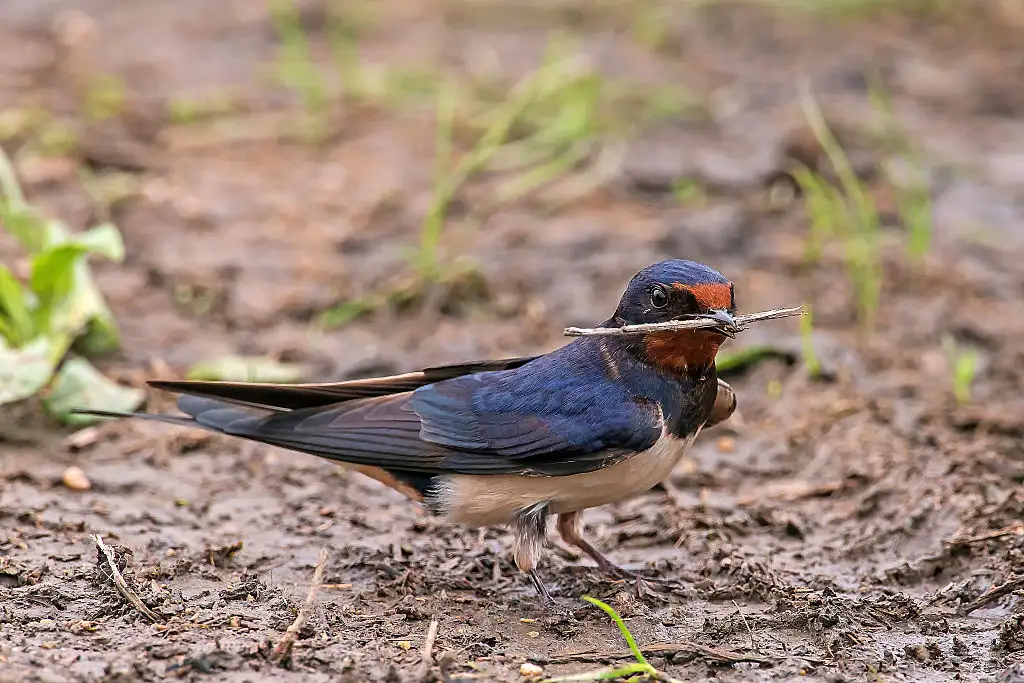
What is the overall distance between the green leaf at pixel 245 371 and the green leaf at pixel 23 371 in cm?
73

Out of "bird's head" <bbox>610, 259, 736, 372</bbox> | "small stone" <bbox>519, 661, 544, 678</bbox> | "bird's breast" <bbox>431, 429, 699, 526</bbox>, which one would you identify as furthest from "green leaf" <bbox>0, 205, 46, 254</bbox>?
"small stone" <bbox>519, 661, 544, 678</bbox>

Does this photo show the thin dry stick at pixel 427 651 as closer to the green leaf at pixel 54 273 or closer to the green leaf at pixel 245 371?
the green leaf at pixel 245 371

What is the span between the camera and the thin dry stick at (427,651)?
12.7 feet

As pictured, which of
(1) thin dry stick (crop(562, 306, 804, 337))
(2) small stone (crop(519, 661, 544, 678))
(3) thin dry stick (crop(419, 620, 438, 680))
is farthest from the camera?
(1) thin dry stick (crop(562, 306, 804, 337))

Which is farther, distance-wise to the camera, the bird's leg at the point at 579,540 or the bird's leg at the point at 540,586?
the bird's leg at the point at 579,540

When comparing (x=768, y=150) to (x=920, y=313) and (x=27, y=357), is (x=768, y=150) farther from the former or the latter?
(x=27, y=357)

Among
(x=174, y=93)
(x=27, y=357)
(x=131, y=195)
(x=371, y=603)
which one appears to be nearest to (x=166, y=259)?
(x=131, y=195)

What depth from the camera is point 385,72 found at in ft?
31.7

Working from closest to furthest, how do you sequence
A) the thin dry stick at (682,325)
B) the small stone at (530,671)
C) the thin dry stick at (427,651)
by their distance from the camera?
the thin dry stick at (427,651) → the small stone at (530,671) → the thin dry stick at (682,325)

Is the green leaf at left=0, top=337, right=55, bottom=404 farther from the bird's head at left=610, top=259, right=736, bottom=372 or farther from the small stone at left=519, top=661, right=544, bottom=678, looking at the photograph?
the small stone at left=519, top=661, right=544, bottom=678

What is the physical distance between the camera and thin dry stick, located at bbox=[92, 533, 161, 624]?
417 cm

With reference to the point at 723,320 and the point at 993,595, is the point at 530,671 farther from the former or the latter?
the point at 993,595

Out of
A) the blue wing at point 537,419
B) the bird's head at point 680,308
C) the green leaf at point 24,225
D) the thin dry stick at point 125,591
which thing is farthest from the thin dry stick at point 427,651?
the green leaf at point 24,225

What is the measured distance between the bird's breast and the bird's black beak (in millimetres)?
402
